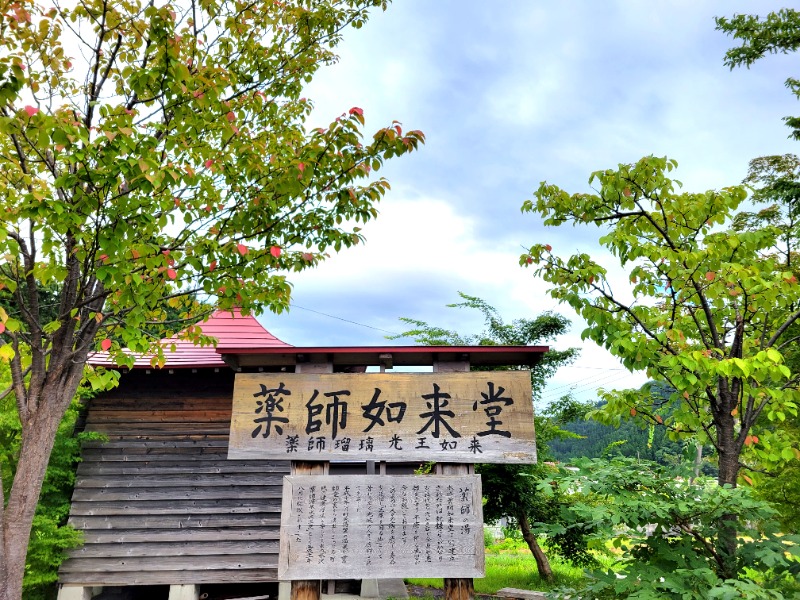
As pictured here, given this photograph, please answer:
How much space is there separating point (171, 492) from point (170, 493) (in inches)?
1.0

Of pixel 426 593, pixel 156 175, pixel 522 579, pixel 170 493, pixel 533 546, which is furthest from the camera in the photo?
pixel 522 579

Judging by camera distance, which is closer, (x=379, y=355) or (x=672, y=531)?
(x=672, y=531)

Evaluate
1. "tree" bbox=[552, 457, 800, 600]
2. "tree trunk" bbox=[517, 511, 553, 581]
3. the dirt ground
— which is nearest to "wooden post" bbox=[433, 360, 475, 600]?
"tree" bbox=[552, 457, 800, 600]

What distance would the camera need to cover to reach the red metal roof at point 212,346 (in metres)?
9.94

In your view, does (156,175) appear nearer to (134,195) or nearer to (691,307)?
(134,195)

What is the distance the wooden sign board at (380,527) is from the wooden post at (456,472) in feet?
0.35

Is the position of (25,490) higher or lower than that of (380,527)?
higher

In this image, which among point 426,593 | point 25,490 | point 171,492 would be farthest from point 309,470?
point 426,593

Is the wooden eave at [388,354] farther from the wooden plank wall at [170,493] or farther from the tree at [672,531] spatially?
the wooden plank wall at [170,493]

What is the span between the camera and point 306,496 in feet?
20.3

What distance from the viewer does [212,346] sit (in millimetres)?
11289

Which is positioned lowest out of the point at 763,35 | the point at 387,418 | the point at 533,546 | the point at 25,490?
the point at 533,546

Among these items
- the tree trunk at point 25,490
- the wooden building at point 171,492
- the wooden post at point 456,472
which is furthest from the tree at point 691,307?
the tree trunk at point 25,490

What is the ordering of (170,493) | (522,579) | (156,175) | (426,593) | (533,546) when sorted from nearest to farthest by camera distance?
(156,175) → (170,493) → (426,593) → (533,546) → (522,579)
